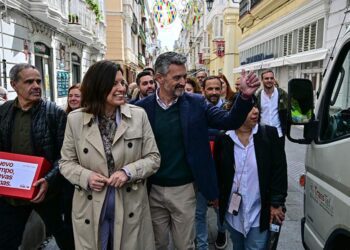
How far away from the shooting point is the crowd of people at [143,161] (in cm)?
209

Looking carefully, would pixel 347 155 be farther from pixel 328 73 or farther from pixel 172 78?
pixel 172 78

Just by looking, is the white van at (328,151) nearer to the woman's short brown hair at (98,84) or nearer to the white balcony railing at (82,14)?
the woman's short brown hair at (98,84)

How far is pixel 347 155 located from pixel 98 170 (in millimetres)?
1545

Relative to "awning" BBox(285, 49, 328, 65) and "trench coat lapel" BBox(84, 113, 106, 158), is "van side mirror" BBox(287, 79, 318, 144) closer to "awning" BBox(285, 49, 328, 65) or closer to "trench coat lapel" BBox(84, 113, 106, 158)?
"trench coat lapel" BBox(84, 113, 106, 158)

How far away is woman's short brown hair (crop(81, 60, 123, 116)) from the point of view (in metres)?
2.09

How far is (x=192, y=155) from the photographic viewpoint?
2.36 meters

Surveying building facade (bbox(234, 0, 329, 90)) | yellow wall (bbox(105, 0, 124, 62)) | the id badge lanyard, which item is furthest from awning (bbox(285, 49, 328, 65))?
yellow wall (bbox(105, 0, 124, 62))

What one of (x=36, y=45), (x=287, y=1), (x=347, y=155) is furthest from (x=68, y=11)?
(x=347, y=155)

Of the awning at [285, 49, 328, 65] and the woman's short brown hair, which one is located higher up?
the awning at [285, 49, 328, 65]

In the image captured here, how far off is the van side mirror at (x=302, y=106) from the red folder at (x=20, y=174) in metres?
2.01

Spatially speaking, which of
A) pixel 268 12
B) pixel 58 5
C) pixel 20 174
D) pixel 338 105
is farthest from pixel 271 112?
pixel 268 12

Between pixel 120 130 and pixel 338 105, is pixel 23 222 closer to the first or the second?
pixel 120 130

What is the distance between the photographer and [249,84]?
204 cm

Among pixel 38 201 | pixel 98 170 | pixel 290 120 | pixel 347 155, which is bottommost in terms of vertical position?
pixel 38 201
